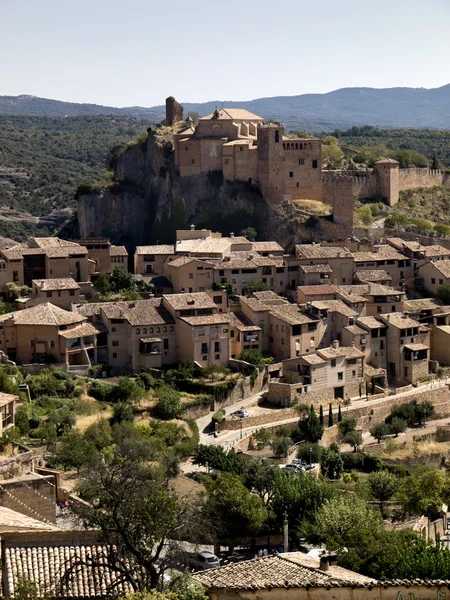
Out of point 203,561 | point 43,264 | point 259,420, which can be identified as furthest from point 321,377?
point 203,561

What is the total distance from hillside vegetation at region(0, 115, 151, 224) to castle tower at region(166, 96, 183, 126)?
28.8 m

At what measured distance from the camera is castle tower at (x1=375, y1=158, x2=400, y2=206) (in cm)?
6647

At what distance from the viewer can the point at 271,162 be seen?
2411 inches

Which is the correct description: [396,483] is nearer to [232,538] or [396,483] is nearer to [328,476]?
[328,476]

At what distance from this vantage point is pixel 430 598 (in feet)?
48.1

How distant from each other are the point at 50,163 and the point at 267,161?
214 ft

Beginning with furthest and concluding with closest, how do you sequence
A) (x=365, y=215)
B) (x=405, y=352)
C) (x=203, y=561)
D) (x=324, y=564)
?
(x=365, y=215) → (x=405, y=352) → (x=203, y=561) → (x=324, y=564)

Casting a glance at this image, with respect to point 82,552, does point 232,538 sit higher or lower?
lower

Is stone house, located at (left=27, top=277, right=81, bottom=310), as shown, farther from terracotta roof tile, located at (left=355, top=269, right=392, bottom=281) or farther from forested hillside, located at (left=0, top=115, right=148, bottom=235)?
forested hillside, located at (left=0, top=115, right=148, bottom=235)

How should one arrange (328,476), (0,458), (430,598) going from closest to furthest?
(430,598), (0,458), (328,476)

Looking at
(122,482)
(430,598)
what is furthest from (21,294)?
(430,598)

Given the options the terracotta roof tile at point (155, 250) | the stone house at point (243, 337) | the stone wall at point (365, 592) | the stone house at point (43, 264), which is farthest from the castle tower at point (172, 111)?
the stone wall at point (365, 592)

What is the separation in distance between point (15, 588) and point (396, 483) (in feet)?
69.6

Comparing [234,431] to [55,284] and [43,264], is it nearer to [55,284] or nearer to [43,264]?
[55,284]
